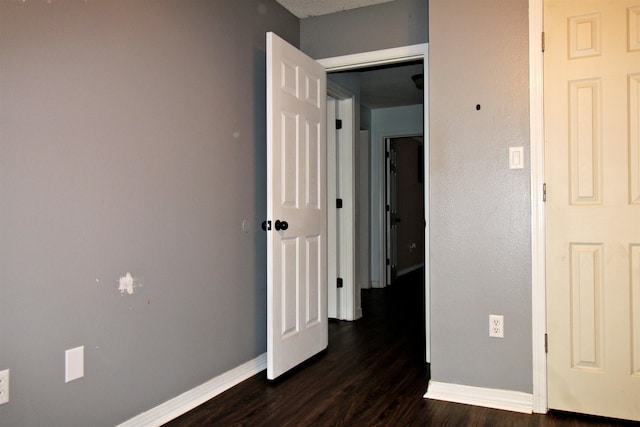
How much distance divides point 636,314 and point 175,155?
2.27m

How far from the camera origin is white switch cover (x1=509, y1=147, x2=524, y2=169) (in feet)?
7.92

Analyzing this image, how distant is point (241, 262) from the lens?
2.80 m

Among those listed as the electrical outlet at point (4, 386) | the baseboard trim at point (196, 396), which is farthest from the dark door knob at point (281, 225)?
the electrical outlet at point (4, 386)

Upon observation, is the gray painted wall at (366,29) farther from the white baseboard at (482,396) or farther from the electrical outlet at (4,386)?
the electrical outlet at (4,386)

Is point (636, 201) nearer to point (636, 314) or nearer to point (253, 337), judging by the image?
point (636, 314)

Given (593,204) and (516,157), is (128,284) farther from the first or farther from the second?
(593,204)

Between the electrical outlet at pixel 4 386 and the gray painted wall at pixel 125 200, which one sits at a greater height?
the gray painted wall at pixel 125 200

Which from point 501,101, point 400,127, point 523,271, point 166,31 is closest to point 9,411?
point 166,31

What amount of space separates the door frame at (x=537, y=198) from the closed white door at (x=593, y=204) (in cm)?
3

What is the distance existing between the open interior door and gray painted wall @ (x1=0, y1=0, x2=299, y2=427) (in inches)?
8.3

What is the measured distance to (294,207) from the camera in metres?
2.94

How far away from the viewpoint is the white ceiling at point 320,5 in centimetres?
318

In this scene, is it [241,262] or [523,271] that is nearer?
[523,271]

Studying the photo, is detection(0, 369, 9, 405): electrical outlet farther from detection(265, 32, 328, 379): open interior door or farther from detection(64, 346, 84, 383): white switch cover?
detection(265, 32, 328, 379): open interior door
